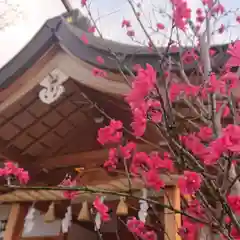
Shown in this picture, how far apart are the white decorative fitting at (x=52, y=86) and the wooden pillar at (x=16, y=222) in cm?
164

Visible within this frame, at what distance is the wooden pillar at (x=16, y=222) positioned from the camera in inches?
197

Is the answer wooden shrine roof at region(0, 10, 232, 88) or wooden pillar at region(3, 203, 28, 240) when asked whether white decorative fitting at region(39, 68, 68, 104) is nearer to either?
wooden shrine roof at region(0, 10, 232, 88)

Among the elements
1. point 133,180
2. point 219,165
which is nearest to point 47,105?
point 133,180

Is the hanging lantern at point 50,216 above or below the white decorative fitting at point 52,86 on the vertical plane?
below

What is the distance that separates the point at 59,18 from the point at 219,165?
353 cm

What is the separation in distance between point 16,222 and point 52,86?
6.57ft

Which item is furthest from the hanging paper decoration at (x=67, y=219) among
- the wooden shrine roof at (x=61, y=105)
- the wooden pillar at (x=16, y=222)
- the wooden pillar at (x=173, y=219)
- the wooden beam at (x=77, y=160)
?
the wooden pillar at (x=173, y=219)

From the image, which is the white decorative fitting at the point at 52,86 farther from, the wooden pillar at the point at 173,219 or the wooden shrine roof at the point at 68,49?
the wooden pillar at the point at 173,219

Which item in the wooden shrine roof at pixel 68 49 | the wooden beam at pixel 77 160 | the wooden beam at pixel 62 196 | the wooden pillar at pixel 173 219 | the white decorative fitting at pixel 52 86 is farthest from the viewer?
the wooden beam at pixel 77 160

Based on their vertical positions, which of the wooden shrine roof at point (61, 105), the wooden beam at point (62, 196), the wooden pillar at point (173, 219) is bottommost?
the wooden pillar at point (173, 219)

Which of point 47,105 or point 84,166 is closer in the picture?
point 47,105

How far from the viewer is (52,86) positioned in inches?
189

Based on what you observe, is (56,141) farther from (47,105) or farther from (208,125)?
(208,125)

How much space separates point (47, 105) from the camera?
5055 millimetres
